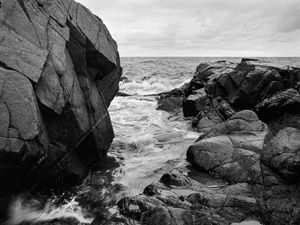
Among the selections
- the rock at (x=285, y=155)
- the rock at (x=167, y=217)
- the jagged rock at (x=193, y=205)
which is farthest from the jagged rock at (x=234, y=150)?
the rock at (x=167, y=217)

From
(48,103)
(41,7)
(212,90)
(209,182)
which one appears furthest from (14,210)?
(212,90)

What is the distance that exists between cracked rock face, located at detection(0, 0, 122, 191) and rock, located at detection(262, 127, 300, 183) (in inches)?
267

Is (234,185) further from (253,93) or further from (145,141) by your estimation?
(253,93)

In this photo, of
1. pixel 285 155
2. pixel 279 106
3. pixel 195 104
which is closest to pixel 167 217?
pixel 285 155

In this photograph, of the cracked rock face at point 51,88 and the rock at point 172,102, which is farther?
the rock at point 172,102

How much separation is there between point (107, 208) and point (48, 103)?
396 centimetres

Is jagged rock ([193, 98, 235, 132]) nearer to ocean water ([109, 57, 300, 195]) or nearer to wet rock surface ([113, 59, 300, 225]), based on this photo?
ocean water ([109, 57, 300, 195])

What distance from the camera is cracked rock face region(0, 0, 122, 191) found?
838 cm

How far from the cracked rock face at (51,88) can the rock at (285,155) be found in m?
6.79

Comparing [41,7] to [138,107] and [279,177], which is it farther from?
[138,107]

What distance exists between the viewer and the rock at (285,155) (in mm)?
9477

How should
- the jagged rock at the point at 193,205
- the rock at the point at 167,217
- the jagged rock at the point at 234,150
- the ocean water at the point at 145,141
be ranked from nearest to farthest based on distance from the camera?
the rock at the point at 167,217 < the jagged rock at the point at 193,205 < the jagged rock at the point at 234,150 < the ocean water at the point at 145,141

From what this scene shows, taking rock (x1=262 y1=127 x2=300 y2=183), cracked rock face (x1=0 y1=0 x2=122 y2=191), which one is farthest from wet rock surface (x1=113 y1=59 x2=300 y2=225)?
cracked rock face (x1=0 y1=0 x2=122 y2=191)

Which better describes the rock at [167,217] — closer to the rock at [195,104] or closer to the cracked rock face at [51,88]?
the cracked rock face at [51,88]
